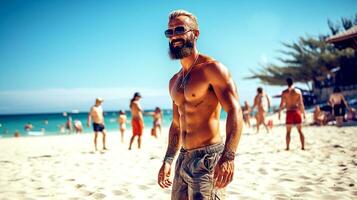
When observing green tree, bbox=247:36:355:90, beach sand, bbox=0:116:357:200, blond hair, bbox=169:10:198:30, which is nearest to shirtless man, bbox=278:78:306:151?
beach sand, bbox=0:116:357:200

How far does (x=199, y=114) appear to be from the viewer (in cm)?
208

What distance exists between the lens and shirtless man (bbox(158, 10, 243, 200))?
6.12 feet

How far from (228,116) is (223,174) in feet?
1.23

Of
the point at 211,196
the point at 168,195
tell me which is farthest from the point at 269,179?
the point at 211,196

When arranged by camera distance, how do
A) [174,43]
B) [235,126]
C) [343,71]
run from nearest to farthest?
[235,126] < [174,43] < [343,71]

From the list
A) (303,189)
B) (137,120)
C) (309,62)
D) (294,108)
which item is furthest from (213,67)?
(309,62)

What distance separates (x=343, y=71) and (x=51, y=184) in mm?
30970

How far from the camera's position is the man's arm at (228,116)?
1.74m

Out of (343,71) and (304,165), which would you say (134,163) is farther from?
(343,71)

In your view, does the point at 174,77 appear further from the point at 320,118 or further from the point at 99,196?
the point at 320,118

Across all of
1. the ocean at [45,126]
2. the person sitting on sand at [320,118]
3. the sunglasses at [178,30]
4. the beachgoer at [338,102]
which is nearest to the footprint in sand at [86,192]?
the sunglasses at [178,30]

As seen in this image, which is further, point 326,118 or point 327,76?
point 327,76

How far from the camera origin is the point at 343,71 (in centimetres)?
2897

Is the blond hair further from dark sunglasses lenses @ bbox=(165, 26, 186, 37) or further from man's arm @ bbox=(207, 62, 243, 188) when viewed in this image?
man's arm @ bbox=(207, 62, 243, 188)
